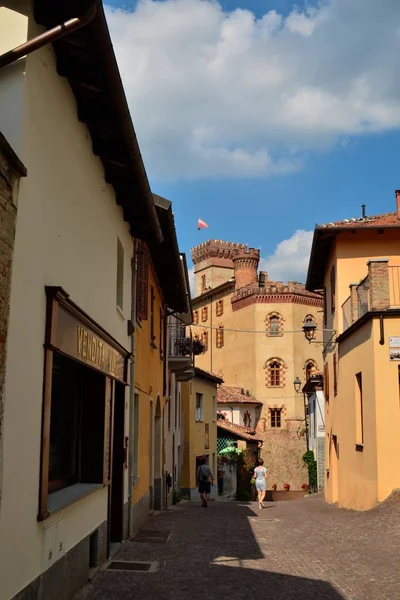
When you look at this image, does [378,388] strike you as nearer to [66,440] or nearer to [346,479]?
[346,479]

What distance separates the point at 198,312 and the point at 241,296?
996cm

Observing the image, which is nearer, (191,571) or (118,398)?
(191,571)

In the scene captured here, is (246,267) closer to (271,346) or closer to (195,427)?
(271,346)

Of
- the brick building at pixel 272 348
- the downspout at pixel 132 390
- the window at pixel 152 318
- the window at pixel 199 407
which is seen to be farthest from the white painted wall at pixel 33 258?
the brick building at pixel 272 348

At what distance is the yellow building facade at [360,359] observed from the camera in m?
15.2

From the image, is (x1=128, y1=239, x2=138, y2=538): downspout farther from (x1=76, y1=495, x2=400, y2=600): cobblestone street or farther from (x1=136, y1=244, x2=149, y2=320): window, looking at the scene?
(x1=76, y1=495, x2=400, y2=600): cobblestone street

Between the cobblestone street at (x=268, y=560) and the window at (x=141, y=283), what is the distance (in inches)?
166

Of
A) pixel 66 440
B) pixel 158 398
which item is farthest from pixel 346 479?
pixel 66 440

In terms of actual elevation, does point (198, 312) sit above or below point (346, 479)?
above

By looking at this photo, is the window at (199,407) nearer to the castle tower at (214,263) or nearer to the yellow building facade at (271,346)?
the yellow building facade at (271,346)

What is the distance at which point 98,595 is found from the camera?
7441mm

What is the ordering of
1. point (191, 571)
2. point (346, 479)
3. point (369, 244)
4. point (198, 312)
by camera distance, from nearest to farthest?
point (191, 571) < point (346, 479) < point (369, 244) < point (198, 312)

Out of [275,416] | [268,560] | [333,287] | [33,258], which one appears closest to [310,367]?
[275,416]

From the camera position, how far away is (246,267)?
62.6 meters
